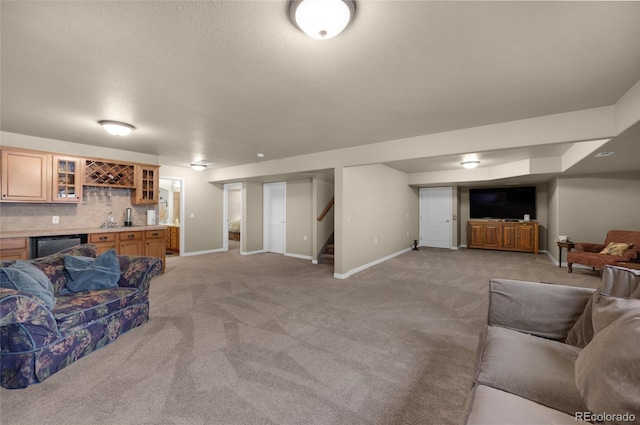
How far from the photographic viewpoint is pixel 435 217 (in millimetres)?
8984

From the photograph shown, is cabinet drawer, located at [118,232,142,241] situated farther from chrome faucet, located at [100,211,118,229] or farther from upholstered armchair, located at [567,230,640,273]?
upholstered armchair, located at [567,230,640,273]

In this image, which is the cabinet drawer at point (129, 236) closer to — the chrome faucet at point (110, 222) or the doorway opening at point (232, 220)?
the chrome faucet at point (110, 222)

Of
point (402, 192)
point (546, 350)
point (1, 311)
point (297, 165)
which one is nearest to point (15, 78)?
point (1, 311)

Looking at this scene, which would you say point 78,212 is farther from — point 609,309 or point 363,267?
point 609,309

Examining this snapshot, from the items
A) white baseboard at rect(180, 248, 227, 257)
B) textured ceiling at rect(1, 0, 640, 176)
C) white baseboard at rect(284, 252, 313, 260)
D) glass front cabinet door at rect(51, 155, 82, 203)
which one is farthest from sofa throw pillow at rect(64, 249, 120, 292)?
white baseboard at rect(284, 252, 313, 260)

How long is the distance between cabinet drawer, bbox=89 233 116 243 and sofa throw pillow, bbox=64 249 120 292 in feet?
6.33

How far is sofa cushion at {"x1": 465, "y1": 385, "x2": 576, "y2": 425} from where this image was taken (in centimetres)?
104

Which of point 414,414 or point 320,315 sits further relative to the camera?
point 320,315

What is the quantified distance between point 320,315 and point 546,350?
2.15m

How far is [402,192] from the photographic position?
7820mm

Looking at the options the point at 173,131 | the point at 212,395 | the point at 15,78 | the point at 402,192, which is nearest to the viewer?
the point at 212,395

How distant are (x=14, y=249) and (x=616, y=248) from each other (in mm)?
9494

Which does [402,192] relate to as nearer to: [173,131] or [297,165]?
[297,165]

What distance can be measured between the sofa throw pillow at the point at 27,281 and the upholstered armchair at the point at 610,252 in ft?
23.8
